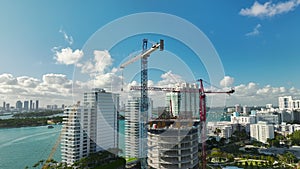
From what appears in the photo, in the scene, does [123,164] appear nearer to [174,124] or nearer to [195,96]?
[174,124]

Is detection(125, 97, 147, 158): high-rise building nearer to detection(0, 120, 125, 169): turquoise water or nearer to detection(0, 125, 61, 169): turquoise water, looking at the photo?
detection(0, 120, 125, 169): turquoise water

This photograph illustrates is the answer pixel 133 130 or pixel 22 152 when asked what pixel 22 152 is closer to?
pixel 22 152

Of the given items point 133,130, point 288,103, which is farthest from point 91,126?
point 288,103

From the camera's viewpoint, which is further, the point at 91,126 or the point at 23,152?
the point at 23,152

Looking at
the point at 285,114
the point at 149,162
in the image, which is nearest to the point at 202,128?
the point at 149,162

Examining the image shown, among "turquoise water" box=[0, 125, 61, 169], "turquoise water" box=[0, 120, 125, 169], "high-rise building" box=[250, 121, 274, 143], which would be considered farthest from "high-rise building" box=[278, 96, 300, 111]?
"turquoise water" box=[0, 125, 61, 169]
